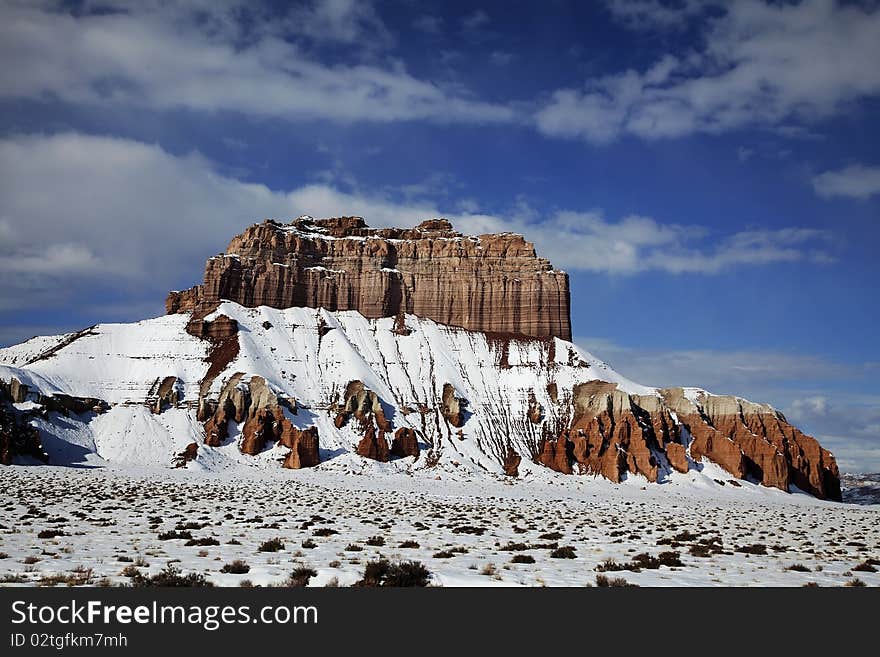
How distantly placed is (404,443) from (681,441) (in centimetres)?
4432

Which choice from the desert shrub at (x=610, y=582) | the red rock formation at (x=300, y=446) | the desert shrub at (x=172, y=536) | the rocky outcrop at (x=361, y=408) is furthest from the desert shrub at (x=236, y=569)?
the rocky outcrop at (x=361, y=408)

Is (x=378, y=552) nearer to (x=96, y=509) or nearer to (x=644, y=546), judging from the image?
(x=644, y=546)

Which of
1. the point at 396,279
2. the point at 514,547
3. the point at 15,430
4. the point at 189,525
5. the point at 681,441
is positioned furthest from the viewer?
the point at 396,279

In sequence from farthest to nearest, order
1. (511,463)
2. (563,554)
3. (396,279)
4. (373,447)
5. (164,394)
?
1. (396,279)
2. (164,394)
3. (511,463)
4. (373,447)
5. (563,554)

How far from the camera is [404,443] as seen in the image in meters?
94.2

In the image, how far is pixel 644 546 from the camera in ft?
74.9

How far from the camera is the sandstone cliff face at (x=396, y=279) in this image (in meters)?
124

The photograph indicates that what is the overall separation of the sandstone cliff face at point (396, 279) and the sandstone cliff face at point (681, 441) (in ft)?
83.1

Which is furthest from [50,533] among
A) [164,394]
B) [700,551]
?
[164,394]

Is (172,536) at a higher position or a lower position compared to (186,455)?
lower

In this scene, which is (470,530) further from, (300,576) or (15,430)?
(15,430)

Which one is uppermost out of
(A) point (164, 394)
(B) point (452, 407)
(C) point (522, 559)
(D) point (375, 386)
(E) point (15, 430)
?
(D) point (375, 386)

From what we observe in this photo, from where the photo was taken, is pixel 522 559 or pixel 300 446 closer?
pixel 522 559

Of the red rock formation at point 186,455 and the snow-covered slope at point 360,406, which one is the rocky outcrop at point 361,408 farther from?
the red rock formation at point 186,455
